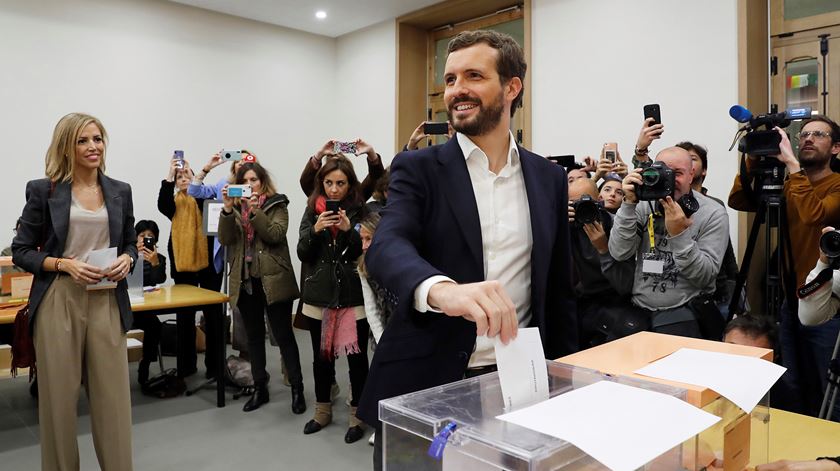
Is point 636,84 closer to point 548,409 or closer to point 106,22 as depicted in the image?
point 548,409

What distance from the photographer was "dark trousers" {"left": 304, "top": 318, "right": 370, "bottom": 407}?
10.9 feet

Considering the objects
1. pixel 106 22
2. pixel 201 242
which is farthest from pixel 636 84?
pixel 106 22

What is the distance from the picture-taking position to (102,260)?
232cm

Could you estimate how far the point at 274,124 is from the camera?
6512 millimetres

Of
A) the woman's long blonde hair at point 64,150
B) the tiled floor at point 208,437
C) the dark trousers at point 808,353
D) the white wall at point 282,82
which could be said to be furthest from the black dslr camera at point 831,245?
the woman's long blonde hair at point 64,150

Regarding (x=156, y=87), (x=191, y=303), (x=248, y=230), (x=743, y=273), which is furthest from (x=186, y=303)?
(x=156, y=87)

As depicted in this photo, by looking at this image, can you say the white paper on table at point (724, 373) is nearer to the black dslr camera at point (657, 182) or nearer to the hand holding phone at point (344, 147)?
the black dslr camera at point (657, 182)

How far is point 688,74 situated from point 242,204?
10.2 ft

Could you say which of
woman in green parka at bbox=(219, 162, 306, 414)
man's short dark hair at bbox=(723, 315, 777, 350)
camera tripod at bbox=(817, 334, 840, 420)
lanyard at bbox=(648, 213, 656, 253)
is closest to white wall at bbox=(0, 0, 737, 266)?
lanyard at bbox=(648, 213, 656, 253)

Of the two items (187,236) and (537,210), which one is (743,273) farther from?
(187,236)

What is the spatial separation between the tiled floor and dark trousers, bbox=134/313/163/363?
0.81 ft

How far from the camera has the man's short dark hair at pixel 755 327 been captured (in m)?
2.05

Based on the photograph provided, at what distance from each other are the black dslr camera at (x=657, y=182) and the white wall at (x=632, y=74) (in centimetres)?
195

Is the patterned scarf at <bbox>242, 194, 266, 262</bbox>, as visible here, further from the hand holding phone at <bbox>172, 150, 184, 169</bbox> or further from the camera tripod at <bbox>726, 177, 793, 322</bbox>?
the camera tripod at <bbox>726, 177, 793, 322</bbox>
